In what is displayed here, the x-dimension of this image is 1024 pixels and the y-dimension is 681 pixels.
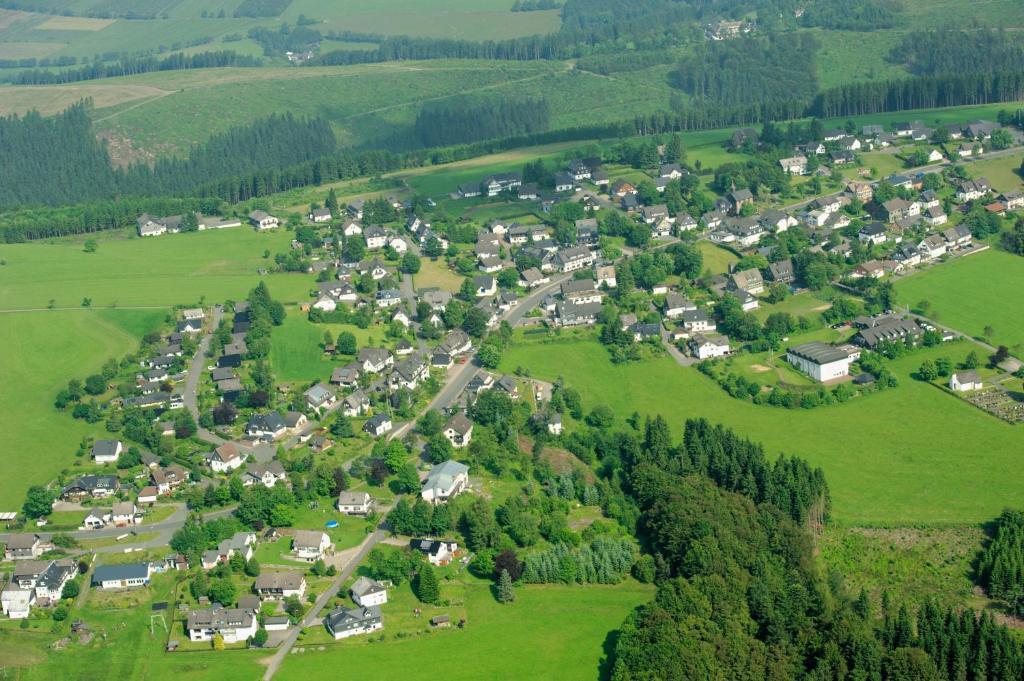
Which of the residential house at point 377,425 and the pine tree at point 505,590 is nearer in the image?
the pine tree at point 505,590

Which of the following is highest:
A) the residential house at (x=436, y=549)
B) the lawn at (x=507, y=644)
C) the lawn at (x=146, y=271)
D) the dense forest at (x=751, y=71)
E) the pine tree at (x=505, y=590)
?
the dense forest at (x=751, y=71)

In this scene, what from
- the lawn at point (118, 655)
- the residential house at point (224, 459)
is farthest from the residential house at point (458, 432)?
the lawn at point (118, 655)

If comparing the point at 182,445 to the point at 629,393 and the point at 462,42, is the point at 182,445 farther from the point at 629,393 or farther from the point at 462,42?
the point at 462,42

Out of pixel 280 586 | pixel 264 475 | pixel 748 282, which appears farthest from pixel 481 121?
pixel 280 586

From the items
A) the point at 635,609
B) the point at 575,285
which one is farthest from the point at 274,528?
the point at 575,285

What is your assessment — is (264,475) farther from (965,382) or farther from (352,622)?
(965,382)

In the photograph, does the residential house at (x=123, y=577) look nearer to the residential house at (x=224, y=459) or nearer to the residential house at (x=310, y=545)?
the residential house at (x=310, y=545)

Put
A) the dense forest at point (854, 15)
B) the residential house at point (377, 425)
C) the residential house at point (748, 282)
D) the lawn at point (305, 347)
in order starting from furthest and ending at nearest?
the dense forest at point (854, 15)
the residential house at point (748, 282)
the lawn at point (305, 347)
the residential house at point (377, 425)
